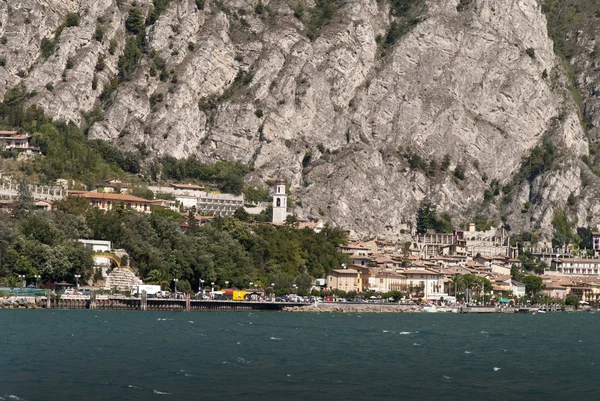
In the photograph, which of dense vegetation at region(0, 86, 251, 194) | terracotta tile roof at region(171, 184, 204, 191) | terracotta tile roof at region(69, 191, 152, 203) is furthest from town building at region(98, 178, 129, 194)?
terracotta tile roof at region(171, 184, 204, 191)

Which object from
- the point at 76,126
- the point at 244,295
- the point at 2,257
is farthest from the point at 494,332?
the point at 76,126

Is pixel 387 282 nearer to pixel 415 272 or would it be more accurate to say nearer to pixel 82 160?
pixel 415 272

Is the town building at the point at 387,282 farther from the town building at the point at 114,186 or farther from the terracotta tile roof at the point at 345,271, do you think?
the town building at the point at 114,186

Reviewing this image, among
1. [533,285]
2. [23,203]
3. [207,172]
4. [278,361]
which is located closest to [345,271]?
[533,285]

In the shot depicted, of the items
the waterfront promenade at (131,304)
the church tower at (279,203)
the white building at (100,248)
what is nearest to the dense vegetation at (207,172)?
the church tower at (279,203)

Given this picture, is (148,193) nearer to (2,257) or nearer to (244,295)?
(244,295)

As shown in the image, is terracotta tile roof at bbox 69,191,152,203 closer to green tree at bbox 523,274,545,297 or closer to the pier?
the pier
